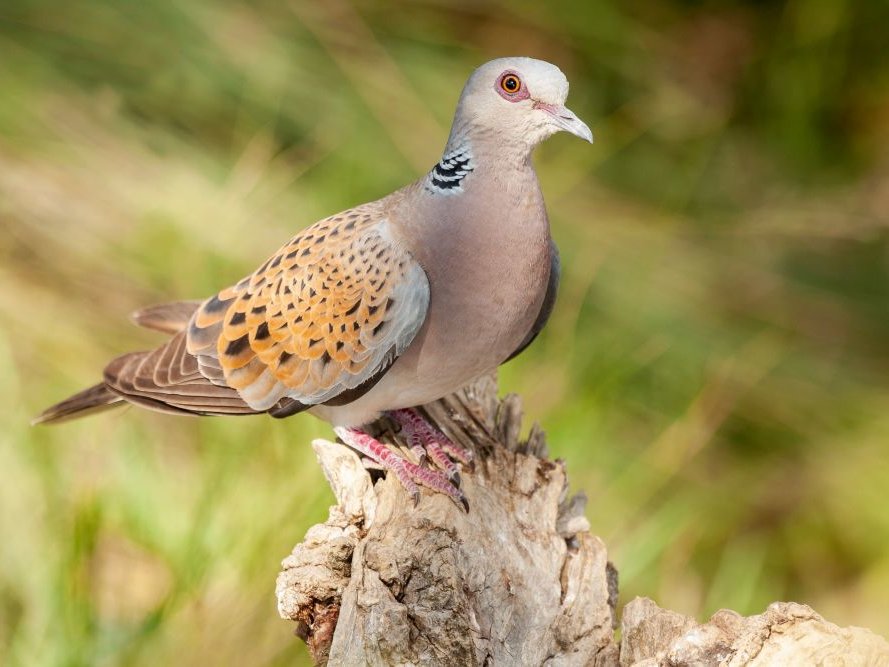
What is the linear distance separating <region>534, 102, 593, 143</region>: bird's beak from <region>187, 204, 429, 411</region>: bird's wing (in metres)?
0.45

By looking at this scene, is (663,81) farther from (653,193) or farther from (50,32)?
(50,32)

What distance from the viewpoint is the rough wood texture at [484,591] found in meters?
2.19

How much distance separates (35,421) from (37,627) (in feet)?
1.78

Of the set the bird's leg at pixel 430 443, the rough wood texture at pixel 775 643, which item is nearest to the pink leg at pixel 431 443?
the bird's leg at pixel 430 443

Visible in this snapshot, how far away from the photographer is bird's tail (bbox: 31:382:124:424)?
3.17 meters

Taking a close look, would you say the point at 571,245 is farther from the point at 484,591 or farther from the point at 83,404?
the point at 484,591

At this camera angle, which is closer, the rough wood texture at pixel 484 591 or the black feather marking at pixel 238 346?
the rough wood texture at pixel 484 591

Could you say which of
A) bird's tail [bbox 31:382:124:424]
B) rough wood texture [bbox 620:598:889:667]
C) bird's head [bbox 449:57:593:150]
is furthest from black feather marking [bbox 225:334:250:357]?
rough wood texture [bbox 620:598:889:667]

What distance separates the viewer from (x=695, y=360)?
4.62 m

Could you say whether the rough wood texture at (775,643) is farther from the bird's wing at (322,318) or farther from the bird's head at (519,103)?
the bird's head at (519,103)

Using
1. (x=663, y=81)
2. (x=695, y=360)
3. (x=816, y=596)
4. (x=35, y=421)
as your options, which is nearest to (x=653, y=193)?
(x=663, y=81)

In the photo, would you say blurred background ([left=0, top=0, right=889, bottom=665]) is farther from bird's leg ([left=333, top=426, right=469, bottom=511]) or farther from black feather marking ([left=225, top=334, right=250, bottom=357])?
black feather marking ([left=225, top=334, right=250, bottom=357])

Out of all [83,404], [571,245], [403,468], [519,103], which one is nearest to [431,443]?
[403,468]

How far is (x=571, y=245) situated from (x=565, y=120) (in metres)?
2.04
